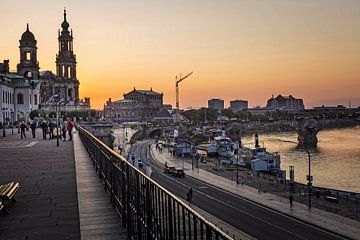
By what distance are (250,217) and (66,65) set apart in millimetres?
80118

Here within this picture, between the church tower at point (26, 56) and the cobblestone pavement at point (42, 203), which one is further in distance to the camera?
the church tower at point (26, 56)

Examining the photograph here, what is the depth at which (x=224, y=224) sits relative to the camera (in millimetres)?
27344

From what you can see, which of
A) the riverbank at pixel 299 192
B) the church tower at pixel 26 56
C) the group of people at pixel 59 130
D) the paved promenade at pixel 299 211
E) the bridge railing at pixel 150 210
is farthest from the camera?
the church tower at pixel 26 56

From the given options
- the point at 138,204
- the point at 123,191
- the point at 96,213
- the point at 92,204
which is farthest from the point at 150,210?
the point at 92,204

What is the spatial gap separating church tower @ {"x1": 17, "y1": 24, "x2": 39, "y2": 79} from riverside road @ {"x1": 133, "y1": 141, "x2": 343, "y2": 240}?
5131 centimetres

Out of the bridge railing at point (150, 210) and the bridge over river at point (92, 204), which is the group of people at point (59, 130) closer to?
the bridge over river at point (92, 204)

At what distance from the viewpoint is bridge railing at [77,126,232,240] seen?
10.5 ft

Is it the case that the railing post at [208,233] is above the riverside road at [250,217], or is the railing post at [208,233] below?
above

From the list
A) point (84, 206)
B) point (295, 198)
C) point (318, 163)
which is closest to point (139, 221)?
point (84, 206)

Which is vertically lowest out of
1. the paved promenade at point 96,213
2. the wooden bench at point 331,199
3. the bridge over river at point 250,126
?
the wooden bench at point 331,199

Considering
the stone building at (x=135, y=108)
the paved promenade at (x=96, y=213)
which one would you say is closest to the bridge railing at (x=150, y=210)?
the paved promenade at (x=96, y=213)

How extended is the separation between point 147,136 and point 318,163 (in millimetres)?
66748

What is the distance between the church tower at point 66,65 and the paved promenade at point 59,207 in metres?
88.9

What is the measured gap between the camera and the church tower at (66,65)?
99125mm
